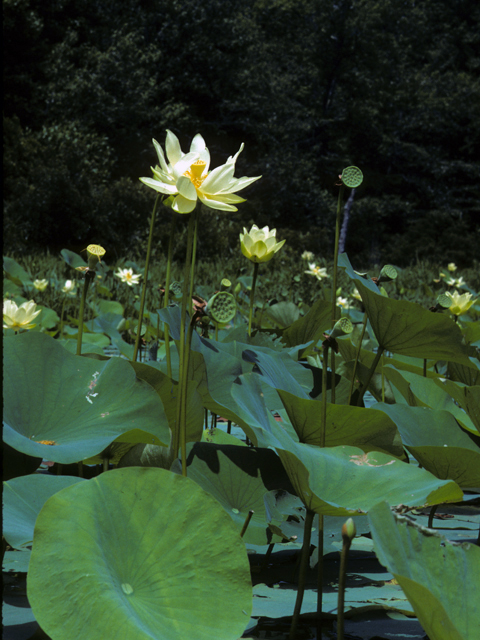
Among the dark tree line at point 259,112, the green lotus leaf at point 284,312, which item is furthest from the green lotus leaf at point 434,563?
the dark tree line at point 259,112

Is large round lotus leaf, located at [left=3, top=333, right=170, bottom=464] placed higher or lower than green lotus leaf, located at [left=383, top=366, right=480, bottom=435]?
higher

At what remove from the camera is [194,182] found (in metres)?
0.71

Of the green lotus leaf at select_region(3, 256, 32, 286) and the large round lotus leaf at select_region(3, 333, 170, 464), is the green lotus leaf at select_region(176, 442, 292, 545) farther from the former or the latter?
the green lotus leaf at select_region(3, 256, 32, 286)

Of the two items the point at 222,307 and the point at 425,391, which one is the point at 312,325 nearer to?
the point at 425,391

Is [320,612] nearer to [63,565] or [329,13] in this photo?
[63,565]

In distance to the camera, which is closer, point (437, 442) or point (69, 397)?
point (69, 397)

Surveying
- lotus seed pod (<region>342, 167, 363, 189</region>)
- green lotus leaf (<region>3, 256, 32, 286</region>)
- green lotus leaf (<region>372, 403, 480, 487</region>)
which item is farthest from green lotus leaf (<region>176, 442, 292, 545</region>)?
green lotus leaf (<region>3, 256, 32, 286</region>)

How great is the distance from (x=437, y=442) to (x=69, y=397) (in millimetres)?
487

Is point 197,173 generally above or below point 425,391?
above

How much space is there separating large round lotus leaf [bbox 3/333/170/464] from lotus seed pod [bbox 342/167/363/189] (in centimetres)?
37

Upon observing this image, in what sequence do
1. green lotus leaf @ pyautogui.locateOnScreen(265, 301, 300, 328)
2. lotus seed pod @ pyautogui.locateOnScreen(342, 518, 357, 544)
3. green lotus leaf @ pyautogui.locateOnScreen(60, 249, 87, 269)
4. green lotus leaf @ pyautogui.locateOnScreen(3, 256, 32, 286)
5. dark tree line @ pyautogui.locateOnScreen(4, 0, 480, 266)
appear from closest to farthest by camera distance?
lotus seed pod @ pyautogui.locateOnScreen(342, 518, 357, 544) < green lotus leaf @ pyautogui.locateOnScreen(265, 301, 300, 328) < green lotus leaf @ pyautogui.locateOnScreen(60, 249, 87, 269) < green lotus leaf @ pyautogui.locateOnScreen(3, 256, 32, 286) < dark tree line @ pyautogui.locateOnScreen(4, 0, 480, 266)

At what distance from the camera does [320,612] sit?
571 mm

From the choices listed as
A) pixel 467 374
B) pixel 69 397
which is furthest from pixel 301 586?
pixel 467 374

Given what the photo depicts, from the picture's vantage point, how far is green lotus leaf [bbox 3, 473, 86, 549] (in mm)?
485
